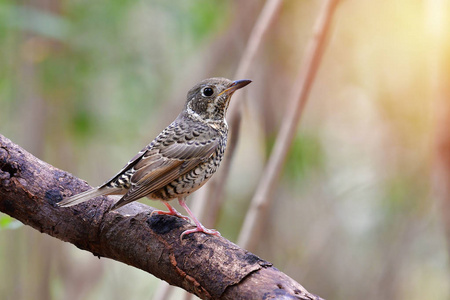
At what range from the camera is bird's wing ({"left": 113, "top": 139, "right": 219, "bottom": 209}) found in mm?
3227

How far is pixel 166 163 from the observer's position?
3.43 meters

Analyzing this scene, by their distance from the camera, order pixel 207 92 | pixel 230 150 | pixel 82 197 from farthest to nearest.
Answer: pixel 207 92, pixel 230 150, pixel 82 197

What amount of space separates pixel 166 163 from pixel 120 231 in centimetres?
68

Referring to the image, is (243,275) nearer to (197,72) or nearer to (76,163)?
(197,72)

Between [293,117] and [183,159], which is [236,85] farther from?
[183,159]

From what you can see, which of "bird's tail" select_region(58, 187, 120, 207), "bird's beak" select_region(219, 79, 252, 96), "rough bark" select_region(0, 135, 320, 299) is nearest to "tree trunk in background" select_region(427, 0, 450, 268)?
"bird's beak" select_region(219, 79, 252, 96)

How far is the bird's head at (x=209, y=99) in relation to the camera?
3918mm

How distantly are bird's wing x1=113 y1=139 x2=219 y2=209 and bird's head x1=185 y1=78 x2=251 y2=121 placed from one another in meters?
0.35

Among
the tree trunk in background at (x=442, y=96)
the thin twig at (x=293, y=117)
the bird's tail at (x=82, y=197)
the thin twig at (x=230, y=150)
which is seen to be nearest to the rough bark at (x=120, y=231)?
the bird's tail at (x=82, y=197)

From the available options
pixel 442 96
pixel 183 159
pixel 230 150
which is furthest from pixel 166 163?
pixel 442 96

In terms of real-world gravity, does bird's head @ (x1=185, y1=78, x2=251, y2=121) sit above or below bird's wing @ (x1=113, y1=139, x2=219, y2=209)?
above

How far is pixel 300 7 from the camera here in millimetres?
6594

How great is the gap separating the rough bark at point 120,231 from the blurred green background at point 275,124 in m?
2.56

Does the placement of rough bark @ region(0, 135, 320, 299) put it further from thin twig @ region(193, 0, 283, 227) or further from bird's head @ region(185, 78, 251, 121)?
bird's head @ region(185, 78, 251, 121)
